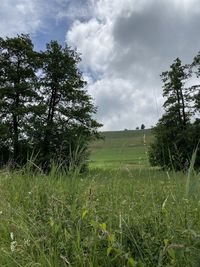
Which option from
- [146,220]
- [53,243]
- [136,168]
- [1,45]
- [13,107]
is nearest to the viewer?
[53,243]

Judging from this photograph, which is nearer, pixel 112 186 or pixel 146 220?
pixel 146 220

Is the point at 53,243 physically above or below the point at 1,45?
below

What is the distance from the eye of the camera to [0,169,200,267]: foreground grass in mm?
2615

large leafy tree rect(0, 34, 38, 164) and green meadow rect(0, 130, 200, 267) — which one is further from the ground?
large leafy tree rect(0, 34, 38, 164)

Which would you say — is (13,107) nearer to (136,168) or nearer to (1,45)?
(1,45)

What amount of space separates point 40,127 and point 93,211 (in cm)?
3373

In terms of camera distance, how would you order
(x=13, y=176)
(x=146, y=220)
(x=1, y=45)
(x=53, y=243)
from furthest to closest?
(x=1, y=45), (x=13, y=176), (x=146, y=220), (x=53, y=243)

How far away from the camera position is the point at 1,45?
129ft

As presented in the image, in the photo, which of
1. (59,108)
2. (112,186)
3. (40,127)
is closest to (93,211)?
(112,186)

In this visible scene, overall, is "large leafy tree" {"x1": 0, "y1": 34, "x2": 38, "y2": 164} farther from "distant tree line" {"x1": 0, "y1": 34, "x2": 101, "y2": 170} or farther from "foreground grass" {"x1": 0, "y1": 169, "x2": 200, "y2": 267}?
"foreground grass" {"x1": 0, "y1": 169, "x2": 200, "y2": 267}

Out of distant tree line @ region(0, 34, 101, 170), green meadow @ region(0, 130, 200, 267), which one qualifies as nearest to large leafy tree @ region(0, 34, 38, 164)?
distant tree line @ region(0, 34, 101, 170)

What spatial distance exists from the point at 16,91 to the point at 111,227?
115ft

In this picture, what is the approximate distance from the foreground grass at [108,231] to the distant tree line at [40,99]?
30914 millimetres

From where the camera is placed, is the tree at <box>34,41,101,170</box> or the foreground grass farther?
the tree at <box>34,41,101,170</box>
